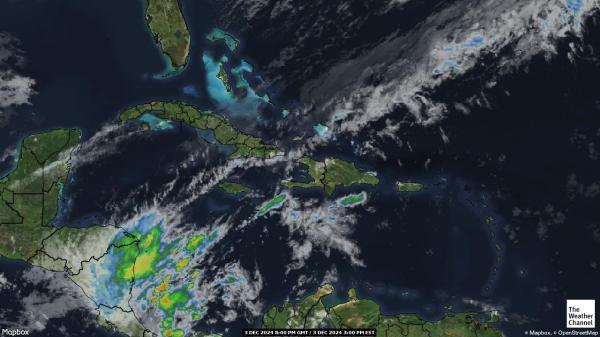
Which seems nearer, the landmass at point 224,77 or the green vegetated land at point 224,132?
the green vegetated land at point 224,132

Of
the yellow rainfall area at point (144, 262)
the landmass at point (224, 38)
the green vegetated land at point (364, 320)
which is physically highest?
the landmass at point (224, 38)

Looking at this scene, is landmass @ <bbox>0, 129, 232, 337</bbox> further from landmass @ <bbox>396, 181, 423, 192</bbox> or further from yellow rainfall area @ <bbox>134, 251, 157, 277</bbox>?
landmass @ <bbox>396, 181, 423, 192</bbox>

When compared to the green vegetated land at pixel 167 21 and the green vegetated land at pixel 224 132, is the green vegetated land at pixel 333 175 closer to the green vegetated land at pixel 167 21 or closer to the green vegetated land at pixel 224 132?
the green vegetated land at pixel 224 132

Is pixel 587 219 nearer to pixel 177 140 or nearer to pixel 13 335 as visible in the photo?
pixel 177 140

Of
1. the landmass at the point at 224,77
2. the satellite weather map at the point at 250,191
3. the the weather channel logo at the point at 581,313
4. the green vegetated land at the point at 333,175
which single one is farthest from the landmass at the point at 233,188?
the the weather channel logo at the point at 581,313

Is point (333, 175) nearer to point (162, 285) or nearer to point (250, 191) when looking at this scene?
point (250, 191)

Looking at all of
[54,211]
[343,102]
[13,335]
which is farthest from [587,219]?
[13,335]

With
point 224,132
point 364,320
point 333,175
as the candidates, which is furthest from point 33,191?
point 364,320
